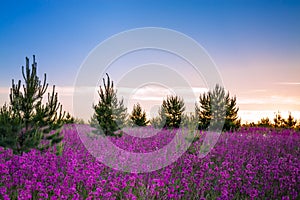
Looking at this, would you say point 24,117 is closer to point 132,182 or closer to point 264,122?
point 132,182

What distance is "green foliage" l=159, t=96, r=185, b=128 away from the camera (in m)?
20.5

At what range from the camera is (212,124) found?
64.7 feet

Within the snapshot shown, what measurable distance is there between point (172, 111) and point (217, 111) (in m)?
3.00

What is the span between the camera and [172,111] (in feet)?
67.9

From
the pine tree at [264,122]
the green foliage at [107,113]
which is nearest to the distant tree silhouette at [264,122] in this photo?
the pine tree at [264,122]

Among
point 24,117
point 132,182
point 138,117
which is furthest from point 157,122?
point 132,182

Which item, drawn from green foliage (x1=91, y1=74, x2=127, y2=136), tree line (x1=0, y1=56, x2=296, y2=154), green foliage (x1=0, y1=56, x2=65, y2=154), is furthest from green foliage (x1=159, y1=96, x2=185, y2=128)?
green foliage (x1=0, y1=56, x2=65, y2=154)

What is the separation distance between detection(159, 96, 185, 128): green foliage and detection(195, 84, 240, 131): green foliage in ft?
4.18

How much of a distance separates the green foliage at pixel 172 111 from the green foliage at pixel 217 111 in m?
1.27

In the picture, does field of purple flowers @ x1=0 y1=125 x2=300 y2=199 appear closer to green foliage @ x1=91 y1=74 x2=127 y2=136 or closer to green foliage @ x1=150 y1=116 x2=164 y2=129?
green foliage @ x1=91 y1=74 x2=127 y2=136

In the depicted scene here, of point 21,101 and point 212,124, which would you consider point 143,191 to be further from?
point 212,124

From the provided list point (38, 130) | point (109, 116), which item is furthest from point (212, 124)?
point (38, 130)

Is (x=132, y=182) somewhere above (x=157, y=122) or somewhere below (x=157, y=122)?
below

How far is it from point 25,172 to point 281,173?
4.97 metres
